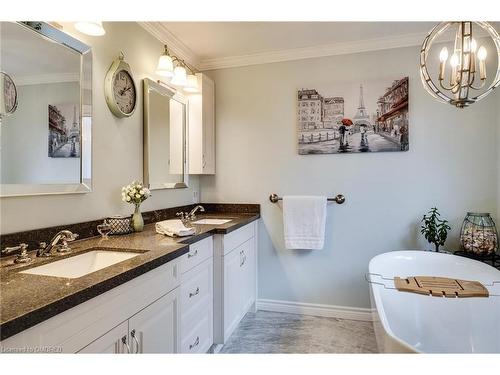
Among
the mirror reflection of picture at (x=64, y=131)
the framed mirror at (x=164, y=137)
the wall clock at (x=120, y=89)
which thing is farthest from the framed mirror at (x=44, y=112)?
the framed mirror at (x=164, y=137)

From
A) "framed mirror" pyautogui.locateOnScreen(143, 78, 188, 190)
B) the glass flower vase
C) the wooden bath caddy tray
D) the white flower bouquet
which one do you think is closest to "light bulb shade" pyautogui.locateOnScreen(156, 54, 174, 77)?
"framed mirror" pyautogui.locateOnScreen(143, 78, 188, 190)

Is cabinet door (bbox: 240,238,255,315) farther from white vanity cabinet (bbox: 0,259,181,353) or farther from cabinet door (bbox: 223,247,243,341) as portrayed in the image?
white vanity cabinet (bbox: 0,259,181,353)

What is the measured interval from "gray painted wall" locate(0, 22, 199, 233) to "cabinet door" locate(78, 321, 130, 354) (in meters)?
0.68

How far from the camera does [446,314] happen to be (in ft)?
6.07

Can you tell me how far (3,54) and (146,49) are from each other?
1.09 meters

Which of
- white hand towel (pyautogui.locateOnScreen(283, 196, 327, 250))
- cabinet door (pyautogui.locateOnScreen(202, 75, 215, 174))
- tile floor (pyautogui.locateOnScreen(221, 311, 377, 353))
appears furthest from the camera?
cabinet door (pyautogui.locateOnScreen(202, 75, 215, 174))

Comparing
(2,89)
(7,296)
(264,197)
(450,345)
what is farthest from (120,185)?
(450,345)

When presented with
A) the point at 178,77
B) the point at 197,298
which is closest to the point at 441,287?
the point at 197,298

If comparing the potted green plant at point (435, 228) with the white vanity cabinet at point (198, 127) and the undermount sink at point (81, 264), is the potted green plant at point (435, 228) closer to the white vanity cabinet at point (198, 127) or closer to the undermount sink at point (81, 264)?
the white vanity cabinet at point (198, 127)

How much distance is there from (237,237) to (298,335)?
915 millimetres

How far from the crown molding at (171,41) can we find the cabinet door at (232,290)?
174 centimetres

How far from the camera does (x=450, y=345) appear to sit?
1.82m

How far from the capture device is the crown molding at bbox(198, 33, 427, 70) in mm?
2541
